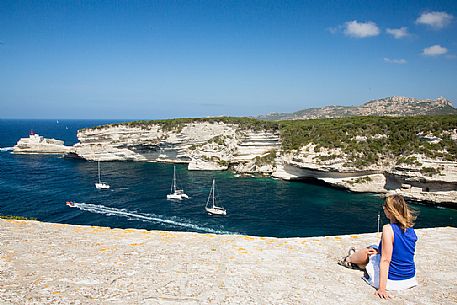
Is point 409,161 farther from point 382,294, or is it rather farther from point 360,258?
point 382,294

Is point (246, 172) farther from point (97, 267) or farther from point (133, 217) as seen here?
point (97, 267)

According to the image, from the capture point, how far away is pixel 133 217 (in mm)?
35156

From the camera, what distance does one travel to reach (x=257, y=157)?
215 feet

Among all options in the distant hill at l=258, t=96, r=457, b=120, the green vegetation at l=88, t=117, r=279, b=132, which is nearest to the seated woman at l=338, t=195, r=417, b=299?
the green vegetation at l=88, t=117, r=279, b=132

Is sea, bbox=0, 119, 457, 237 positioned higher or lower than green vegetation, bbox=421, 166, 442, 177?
lower

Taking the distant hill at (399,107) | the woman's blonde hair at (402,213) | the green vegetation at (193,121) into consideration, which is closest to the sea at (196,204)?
the green vegetation at (193,121)

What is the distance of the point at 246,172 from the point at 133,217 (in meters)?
32.0

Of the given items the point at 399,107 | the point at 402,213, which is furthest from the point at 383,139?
the point at 399,107

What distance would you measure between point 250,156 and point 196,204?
28848 mm

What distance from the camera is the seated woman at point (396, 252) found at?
535 centimetres

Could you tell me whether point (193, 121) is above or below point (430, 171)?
above

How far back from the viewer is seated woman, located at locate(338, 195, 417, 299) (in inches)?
211

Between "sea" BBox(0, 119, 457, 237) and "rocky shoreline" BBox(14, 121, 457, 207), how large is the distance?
8.70ft

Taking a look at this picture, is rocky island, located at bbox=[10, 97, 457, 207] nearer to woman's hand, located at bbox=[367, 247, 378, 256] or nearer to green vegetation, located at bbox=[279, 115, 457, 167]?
green vegetation, located at bbox=[279, 115, 457, 167]
